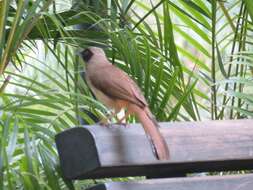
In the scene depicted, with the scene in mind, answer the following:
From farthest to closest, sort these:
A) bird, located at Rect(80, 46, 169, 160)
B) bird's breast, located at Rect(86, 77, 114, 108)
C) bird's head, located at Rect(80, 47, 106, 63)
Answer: bird's head, located at Rect(80, 47, 106, 63) → bird's breast, located at Rect(86, 77, 114, 108) → bird, located at Rect(80, 46, 169, 160)

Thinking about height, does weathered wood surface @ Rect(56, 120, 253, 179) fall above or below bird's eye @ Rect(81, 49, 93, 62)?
below

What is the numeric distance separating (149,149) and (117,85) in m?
0.51

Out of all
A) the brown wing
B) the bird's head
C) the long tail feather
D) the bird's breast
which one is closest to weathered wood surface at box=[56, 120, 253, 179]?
the long tail feather

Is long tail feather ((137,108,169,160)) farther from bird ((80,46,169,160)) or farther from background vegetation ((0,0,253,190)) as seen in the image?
background vegetation ((0,0,253,190))

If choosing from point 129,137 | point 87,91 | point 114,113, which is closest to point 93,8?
point 87,91

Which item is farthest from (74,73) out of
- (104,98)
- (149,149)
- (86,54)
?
(149,149)

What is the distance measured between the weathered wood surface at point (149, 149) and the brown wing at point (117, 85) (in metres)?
0.30

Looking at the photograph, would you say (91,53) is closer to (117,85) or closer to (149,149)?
(117,85)

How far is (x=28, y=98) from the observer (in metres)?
2.47

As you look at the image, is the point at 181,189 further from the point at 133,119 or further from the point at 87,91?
the point at 87,91

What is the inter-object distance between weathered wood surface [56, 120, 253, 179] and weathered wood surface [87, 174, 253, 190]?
0.04 metres

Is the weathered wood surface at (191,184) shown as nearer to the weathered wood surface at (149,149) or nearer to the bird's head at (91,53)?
the weathered wood surface at (149,149)

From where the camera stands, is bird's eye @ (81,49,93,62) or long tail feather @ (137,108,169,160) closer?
long tail feather @ (137,108,169,160)

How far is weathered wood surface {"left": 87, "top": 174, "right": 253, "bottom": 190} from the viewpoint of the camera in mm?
1891
